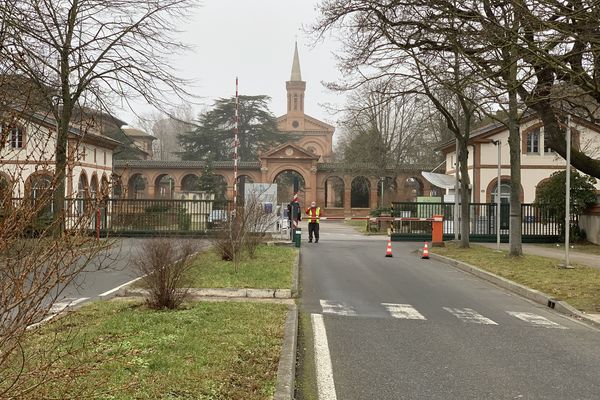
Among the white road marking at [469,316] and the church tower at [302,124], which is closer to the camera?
the white road marking at [469,316]

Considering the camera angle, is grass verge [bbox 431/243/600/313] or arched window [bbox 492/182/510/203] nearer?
grass verge [bbox 431/243/600/313]

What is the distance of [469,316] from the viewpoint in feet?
31.9

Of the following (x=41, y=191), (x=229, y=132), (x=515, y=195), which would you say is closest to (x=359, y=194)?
(x=229, y=132)

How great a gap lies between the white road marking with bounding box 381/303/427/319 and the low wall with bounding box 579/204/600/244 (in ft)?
59.2

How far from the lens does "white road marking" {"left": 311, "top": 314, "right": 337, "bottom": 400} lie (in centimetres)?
550

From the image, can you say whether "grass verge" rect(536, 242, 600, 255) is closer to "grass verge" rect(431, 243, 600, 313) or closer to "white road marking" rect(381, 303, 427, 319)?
"grass verge" rect(431, 243, 600, 313)

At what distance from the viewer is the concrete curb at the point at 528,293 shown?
10312 millimetres

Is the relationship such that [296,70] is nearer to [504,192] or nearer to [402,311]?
[504,192]

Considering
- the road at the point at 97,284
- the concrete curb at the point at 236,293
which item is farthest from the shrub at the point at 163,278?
the concrete curb at the point at 236,293

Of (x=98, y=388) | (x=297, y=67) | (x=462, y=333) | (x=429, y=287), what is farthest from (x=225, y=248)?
(x=297, y=67)

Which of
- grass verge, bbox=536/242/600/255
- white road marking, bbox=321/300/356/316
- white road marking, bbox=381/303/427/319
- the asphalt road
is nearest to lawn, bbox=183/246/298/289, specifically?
the asphalt road

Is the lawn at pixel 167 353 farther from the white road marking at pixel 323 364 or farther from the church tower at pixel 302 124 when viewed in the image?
the church tower at pixel 302 124

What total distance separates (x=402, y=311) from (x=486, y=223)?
67.0ft

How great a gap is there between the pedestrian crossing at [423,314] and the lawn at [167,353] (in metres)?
1.25
